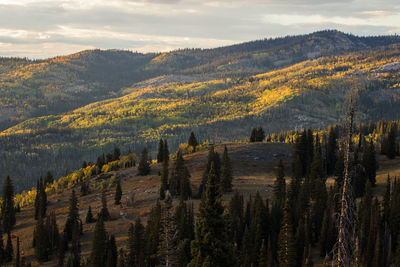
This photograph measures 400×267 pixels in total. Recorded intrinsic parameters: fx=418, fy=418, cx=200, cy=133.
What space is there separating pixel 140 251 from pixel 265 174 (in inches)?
3206

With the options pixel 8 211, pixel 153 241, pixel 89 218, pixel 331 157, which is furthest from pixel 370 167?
pixel 8 211

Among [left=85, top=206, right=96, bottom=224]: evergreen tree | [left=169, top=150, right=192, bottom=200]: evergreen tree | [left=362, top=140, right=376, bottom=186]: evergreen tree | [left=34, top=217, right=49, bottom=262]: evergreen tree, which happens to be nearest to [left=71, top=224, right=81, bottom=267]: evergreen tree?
[left=34, top=217, right=49, bottom=262]: evergreen tree

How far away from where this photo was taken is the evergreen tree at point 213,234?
120 feet

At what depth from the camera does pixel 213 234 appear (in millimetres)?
36938

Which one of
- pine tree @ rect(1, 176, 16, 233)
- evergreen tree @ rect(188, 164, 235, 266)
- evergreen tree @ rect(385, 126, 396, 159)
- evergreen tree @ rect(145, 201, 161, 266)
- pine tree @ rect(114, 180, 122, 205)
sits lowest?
pine tree @ rect(1, 176, 16, 233)

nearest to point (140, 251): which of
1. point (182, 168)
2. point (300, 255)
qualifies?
point (300, 255)

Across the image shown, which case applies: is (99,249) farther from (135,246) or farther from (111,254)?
(135,246)

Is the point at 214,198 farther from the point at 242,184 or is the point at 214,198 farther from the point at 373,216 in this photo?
the point at 242,184

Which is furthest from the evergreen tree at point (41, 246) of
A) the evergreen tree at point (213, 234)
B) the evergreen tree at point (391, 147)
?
the evergreen tree at point (391, 147)

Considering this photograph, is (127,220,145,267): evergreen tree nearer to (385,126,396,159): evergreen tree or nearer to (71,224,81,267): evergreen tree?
(71,224,81,267): evergreen tree

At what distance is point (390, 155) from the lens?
495ft

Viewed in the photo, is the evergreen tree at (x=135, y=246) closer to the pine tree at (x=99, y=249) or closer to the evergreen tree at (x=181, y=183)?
the pine tree at (x=99, y=249)

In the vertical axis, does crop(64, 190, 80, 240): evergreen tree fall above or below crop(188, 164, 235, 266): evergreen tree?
below

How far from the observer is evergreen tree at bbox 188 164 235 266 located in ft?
120
